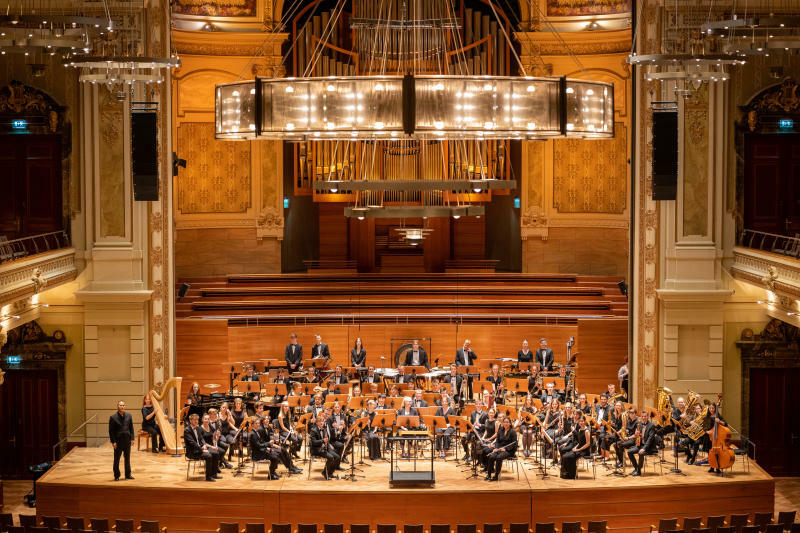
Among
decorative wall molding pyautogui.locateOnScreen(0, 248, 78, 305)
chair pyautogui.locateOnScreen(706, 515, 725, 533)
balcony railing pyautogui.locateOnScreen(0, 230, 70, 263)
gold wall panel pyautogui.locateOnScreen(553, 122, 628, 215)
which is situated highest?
gold wall panel pyautogui.locateOnScreen(553, 122, 628, 215)

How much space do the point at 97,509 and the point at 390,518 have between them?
12.6 feet

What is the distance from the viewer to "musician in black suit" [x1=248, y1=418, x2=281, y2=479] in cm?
1498

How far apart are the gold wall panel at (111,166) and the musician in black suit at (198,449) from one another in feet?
13.3

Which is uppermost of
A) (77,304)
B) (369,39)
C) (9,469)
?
(369,39)

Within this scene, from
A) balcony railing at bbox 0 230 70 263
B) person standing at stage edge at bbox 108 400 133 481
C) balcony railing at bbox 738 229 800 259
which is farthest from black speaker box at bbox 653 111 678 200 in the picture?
balcony railing at bbox 0 230 70 263

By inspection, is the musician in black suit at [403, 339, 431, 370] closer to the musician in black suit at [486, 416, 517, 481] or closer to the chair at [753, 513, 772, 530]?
the musician in black suit at [486, 416, 517, 481]

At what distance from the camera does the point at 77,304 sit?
17922mm

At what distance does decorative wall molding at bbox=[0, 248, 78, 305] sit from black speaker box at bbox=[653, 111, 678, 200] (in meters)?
8.82

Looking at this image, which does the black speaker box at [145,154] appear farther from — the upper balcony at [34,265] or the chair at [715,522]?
the chair at [715,522]

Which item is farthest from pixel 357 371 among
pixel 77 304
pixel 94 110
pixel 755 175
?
pixel 755 175

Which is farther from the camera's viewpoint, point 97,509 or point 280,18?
point 280,18

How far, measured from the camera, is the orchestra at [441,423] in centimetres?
1506

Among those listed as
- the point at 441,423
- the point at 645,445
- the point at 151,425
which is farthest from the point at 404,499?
the point at 151,425

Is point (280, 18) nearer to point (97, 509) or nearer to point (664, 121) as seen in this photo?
point (664, 121)
